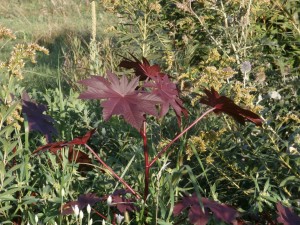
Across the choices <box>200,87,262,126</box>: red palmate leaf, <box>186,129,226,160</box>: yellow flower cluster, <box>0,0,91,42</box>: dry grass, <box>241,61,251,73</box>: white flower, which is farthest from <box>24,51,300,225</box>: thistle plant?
<box>0,0,91,42</box>: dry grass

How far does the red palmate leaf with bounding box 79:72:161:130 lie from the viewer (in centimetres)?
204

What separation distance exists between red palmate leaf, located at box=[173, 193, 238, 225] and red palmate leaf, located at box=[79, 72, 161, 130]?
38cm

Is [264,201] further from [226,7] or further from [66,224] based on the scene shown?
[226,7]

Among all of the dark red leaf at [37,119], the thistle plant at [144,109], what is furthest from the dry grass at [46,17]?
the thistle plant at [144,109]

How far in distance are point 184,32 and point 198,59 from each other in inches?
18.0

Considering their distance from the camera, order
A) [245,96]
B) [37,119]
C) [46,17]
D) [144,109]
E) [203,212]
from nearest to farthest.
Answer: [144,109], [203,212], [245,96], [37,119], [46,17]

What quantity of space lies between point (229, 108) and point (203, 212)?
1.29 feet

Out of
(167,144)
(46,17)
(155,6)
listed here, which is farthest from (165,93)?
(46,17)

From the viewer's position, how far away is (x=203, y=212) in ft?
7.25

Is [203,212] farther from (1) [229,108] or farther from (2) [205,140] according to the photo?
(2) [205,140]

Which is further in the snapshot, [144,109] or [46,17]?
[46,17]

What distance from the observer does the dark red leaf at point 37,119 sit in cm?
290

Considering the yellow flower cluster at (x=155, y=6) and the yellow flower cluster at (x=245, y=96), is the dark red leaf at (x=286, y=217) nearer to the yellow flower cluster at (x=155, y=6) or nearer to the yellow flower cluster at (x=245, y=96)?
the yellow flower cluster at (x=245, y=96)

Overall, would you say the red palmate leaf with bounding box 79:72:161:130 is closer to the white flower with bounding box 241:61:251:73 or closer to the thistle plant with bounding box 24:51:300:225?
the thistle plant with bounding box 24:51:300:225
